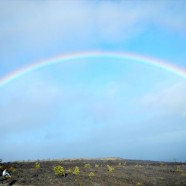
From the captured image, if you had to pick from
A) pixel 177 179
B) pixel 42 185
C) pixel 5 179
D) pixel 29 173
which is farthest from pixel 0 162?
pixel 177 179

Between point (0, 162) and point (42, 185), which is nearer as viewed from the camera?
point (42, 185)

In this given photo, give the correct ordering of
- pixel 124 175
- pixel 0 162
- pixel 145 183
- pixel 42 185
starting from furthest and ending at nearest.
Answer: pixel 0 162 < pixel 124 175 < pixel 145 183 < pixel 42 185

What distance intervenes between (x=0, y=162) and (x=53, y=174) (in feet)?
34.0

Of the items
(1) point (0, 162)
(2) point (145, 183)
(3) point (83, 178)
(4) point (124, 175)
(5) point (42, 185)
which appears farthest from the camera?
(1) point (0, 162)

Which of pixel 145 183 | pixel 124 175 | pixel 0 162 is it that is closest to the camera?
pixel 145 183

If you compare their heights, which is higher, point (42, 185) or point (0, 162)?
point (0, 162)

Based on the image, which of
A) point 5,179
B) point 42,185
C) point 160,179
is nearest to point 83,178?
point 42,185

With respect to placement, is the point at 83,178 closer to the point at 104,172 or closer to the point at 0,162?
the point at 104,172

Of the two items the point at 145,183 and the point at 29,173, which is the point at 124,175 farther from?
the point at 29,173

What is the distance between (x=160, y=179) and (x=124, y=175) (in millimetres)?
4085

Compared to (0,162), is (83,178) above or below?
below

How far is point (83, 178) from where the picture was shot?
27328mm

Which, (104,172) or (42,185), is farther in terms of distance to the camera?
(104,172)

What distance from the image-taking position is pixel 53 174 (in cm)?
2770
